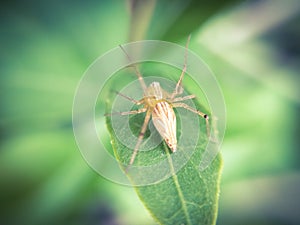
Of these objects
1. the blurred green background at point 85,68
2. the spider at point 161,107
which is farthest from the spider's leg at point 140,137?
the blurred green background at point 85,68

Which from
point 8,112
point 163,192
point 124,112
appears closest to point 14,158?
point 8,112

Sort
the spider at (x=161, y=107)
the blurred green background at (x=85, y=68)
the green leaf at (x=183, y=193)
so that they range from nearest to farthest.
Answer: the green leaf at (x=183, y=193) < the spider at (x=161, y=107) < the blurred green background at (x=85, y=68)

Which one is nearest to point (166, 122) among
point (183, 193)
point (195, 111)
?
point (195, 111)

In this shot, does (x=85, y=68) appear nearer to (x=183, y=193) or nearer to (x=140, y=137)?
(x=140, y=137)

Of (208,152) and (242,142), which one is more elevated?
(242,142)

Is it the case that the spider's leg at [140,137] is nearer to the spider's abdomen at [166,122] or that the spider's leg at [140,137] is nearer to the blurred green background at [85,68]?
the spider's abdomen at [166,122]


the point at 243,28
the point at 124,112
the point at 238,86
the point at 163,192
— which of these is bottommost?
the point at 163,192

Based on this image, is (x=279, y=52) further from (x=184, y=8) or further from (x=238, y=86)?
(x=184, y=8)
